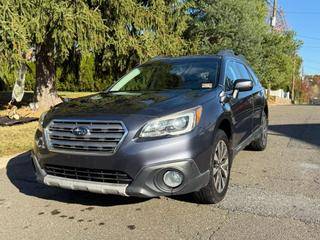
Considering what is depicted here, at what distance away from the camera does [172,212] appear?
4.85 metres

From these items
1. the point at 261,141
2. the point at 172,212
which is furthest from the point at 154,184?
the point at 261,141

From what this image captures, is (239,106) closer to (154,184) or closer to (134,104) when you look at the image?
(134,104)

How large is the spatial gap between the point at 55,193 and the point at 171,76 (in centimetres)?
212

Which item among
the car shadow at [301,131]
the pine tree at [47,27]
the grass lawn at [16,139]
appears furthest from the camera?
the pine tree at [47,27]

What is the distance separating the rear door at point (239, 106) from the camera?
A: 5859mm

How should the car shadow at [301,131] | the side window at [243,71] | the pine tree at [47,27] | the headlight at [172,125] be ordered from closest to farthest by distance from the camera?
1. the headlight at [172,125]
2. the side window at [243,71]
3. the car shadow at [301,131]
4. the pine tree at [47,27]

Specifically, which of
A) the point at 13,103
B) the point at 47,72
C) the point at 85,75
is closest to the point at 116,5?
the point at 47,72

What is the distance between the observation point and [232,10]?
23016mm

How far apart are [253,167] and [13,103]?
13689mm

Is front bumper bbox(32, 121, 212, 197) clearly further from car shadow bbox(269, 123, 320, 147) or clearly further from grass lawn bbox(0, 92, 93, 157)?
car shadow bbox(269, 123, 320, 147)

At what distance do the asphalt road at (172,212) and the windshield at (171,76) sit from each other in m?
1.42

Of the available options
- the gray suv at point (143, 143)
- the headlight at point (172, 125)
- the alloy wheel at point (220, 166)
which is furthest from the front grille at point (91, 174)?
the alloy wheel at point (220, 166)

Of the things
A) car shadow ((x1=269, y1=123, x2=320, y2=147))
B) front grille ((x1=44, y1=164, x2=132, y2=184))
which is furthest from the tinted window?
car shadow ((x1=269, y1=123, x2=320, y2=147))

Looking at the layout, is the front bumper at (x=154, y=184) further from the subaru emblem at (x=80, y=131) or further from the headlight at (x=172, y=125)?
the subaru emblem at (x=80, y=131)
